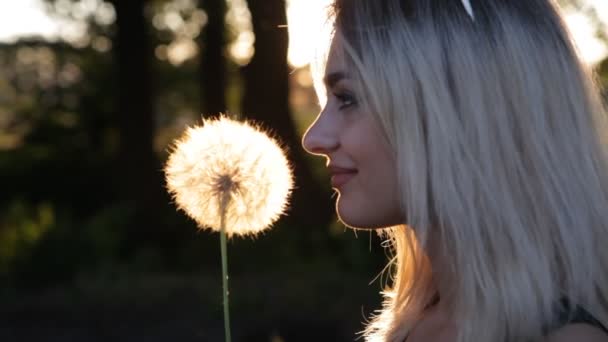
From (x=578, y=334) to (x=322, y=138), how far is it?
686 mm

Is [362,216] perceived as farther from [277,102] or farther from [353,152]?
[277,102]

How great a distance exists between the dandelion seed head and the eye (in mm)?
245

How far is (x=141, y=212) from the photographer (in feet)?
47.1

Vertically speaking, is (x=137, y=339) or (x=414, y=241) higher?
(x=414, y=241)

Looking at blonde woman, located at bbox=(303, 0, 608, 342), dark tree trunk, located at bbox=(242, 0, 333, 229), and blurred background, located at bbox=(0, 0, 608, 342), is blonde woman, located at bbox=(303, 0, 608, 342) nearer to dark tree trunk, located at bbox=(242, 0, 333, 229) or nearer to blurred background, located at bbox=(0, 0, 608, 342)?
blurred background, located at bbox=(0, 0, 608, 342)

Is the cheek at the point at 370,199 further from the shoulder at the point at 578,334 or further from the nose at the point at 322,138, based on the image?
the shoulder at the point at 578,334

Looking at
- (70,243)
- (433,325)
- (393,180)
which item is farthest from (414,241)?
(70,243)

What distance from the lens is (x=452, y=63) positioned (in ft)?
6.09

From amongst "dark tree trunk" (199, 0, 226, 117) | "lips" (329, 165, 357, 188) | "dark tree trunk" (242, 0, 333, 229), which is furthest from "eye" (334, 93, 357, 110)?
"dark tree trunk" (199, 0, 226, 117)

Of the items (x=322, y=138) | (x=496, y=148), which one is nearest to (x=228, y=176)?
(x=322, y=138)

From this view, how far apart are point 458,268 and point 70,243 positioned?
955 centimetres

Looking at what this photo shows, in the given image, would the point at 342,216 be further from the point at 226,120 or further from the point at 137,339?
the point at 137,339

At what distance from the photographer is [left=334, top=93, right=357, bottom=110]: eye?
6.61 feet

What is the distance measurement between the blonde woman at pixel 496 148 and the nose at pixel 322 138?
11cm
